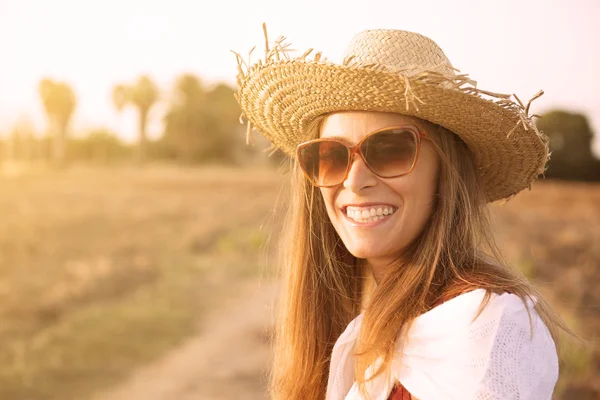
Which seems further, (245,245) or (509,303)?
(245,245)

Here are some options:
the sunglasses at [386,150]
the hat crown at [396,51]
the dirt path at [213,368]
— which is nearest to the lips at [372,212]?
the sunglasses at [386,150]

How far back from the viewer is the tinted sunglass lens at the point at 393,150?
1760 mm

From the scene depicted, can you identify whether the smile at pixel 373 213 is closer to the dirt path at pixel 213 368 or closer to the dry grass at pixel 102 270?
the dry grass at pixel 102 270

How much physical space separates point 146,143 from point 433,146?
873 inches

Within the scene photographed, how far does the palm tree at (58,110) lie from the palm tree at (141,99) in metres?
1.69

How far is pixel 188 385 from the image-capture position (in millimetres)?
5461

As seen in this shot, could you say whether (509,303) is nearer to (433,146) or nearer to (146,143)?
(433,146)

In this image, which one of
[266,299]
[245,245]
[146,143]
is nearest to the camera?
[266,299]

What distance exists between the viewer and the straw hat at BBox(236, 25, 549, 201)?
167cm

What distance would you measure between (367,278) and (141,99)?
67.8 ft

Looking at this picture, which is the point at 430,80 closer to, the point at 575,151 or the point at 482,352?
the point at 482,352

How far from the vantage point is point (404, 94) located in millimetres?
1672

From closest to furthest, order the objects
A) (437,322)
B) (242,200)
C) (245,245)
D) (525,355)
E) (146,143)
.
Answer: (525,355)
(437,322)
(245,245)
(242,200)
(146,143)

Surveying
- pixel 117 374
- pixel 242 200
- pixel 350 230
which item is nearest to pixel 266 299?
pixel 117 374
